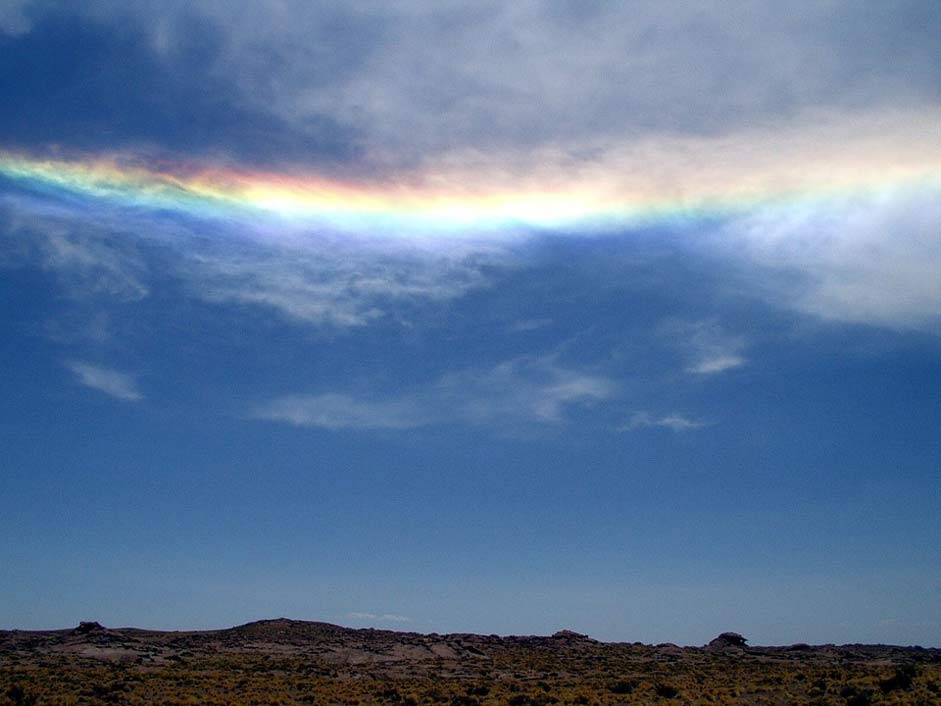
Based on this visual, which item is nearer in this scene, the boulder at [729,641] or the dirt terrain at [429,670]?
the dirt terrain at [429,670]

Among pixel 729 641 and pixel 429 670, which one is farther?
pixel 729 641

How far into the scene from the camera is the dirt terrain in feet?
135

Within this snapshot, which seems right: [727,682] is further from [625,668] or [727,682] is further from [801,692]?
[625,668]

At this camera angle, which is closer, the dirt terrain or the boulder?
the dirt terrain

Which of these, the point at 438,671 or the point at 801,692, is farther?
the point at 438,671

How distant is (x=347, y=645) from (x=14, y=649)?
30.3 meters

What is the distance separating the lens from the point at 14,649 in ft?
207

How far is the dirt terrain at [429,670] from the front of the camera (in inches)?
1618

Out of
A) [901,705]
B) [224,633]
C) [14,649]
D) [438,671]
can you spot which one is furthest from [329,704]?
[224,633]

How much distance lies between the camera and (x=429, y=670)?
5703 centimetres

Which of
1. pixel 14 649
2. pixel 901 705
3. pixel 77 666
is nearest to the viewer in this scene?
pixel 901 705

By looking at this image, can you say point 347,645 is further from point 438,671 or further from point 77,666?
point 77,666

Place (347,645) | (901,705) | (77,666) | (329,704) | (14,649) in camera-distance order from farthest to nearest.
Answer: (347,645) < (14,649) < (77,666) < (329,704) < (901,705)

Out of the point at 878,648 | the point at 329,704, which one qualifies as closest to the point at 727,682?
the point at 329,704
